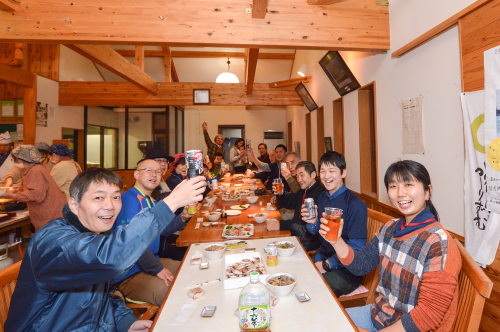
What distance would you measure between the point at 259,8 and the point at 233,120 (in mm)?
7394

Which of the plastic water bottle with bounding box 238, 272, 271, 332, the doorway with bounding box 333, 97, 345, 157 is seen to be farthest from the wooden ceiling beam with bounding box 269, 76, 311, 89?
the plastic water bottle with bounding box 238, 272, 271, 332

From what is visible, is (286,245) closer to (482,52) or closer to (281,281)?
(281,281)

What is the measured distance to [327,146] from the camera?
5664 millimetres

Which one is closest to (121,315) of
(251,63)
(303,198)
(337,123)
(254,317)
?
(254,317)

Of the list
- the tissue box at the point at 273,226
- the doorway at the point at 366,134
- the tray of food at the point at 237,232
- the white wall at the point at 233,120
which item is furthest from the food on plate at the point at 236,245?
the white wall at the point at 233,120

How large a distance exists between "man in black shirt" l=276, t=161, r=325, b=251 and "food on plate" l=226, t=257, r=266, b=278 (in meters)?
0.76

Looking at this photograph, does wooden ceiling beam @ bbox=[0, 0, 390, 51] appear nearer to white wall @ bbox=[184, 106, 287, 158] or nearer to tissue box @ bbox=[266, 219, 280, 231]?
tissue box @ bbox=[266, 219, 280, 231]

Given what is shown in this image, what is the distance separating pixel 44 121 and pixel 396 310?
26.4ft

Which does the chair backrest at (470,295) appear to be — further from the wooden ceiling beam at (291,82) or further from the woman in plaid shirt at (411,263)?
the wooden ceiling beam at (291,82)

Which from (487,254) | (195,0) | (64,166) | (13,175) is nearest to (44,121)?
(13,175)

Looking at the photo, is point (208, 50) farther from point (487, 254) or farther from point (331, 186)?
→ point (487, 254)

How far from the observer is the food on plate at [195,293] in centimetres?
128

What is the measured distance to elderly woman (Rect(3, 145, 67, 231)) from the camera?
3311 mm

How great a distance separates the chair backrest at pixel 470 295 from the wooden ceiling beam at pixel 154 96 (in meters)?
6.36
